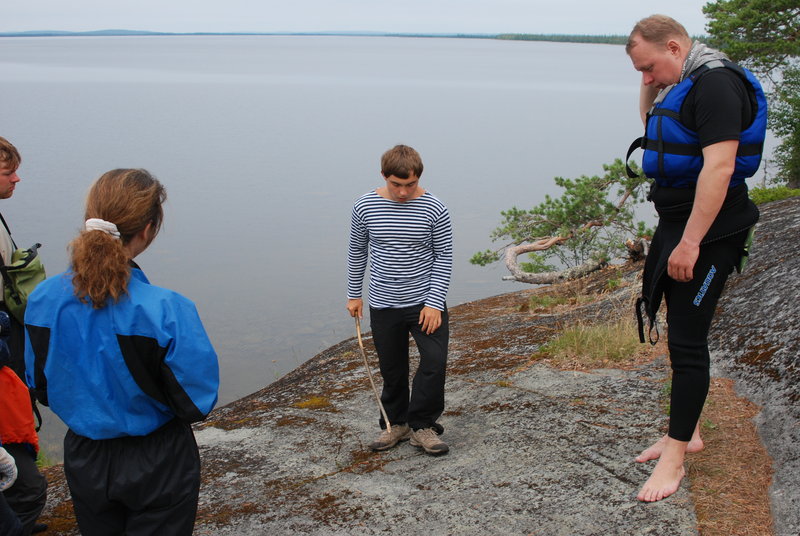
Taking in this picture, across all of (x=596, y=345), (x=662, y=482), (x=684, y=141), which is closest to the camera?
(x=684, y=141)

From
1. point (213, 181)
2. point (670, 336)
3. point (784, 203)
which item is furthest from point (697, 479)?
point (213, 181)

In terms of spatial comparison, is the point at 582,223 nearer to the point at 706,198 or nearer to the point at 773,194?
the point at 773,194

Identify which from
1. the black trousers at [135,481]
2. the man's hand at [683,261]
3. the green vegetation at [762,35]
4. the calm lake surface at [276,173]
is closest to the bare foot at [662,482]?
the man's hand at [683,261]

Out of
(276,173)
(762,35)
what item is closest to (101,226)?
(762,35)

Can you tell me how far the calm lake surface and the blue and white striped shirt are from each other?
5.17m

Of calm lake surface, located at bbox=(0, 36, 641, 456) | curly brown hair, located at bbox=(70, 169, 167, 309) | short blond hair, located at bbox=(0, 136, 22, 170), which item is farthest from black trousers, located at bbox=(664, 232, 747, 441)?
calm lake surface, located at bbox=(0, 36, 641, 456)

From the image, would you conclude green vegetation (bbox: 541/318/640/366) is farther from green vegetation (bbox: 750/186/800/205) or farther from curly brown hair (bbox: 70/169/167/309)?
green vegetation (bbox: 750/186/800/205)

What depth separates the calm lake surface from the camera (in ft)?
51.2

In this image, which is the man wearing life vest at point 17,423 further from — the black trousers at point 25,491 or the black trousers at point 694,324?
the black trousers at point 694,324

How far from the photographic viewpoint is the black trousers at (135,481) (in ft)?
8.01

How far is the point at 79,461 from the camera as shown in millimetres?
2461

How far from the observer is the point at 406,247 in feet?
14.0

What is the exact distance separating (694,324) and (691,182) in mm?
625

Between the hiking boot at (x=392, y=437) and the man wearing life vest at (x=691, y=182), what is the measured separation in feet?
5.36
